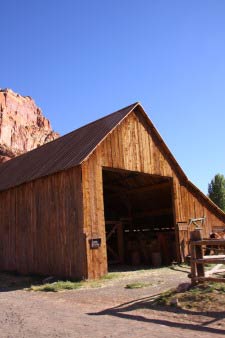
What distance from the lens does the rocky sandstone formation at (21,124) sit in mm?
84562

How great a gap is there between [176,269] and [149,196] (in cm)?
706

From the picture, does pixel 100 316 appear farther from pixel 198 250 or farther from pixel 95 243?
pixel 95 243

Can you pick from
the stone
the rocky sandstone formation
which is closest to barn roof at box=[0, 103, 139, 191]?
the stone

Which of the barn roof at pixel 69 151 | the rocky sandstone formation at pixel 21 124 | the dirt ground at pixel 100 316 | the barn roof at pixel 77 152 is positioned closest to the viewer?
the dirt ground at pixel 100 316

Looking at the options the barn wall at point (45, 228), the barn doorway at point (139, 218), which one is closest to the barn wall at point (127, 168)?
the barn wall at point (45, 228)

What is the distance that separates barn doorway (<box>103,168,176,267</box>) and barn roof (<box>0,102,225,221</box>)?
73.9 inches

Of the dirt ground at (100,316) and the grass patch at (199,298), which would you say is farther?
the grass patch at (199,298)

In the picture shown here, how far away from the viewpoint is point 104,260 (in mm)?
15836

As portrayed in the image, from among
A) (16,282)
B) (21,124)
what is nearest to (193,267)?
(16,282)

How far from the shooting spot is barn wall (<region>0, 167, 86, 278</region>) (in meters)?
15.9

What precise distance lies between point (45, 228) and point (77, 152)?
3.49 metres

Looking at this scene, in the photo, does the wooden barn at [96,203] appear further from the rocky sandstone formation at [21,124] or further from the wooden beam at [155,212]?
the rocky sandstone formation at [21,124]

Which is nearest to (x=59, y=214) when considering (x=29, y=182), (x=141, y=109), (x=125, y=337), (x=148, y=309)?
(x=29, y=182)

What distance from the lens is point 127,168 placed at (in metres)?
18.3
